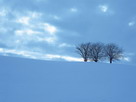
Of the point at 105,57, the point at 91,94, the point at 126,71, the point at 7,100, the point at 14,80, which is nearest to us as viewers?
the point at 7,100

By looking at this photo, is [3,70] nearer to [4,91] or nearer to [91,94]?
[4,91]

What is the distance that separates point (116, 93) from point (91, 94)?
48.8 inches

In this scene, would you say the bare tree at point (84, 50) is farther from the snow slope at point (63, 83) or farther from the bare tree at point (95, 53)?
the snow slope at point (63, 83)

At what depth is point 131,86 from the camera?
8.84 metres

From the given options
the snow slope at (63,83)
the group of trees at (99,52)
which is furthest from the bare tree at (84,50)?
the snow slope at (63,83)

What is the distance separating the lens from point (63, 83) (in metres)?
8.61

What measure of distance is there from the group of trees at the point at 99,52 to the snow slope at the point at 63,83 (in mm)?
24063

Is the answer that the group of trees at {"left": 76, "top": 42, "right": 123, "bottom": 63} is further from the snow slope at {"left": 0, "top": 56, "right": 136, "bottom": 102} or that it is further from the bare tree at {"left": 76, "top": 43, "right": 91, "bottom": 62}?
the snow slope at {"left": 0, "top": 56, "right": 136, "bottom": 102}

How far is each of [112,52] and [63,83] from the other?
96.7 feet

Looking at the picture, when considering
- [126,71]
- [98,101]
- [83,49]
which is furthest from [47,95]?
[83,49]

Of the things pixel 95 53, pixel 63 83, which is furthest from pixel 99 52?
pixel 63 83

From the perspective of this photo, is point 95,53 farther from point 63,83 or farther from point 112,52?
point 63,83

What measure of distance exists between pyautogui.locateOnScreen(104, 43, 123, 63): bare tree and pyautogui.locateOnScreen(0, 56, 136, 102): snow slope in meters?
24.9

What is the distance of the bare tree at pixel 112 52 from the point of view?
3622 centimetres
